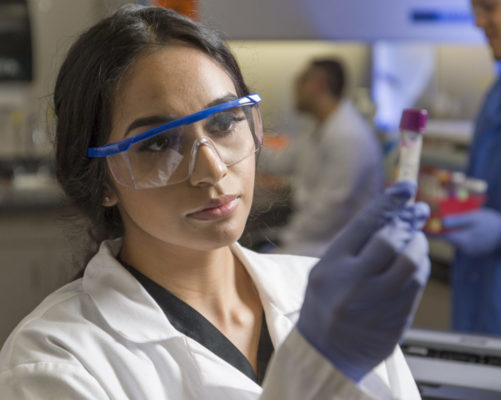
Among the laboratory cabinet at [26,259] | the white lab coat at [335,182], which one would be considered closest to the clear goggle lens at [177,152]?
the white lab coat at [335,182]

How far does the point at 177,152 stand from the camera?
1184 mm

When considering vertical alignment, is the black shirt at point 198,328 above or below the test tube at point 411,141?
below

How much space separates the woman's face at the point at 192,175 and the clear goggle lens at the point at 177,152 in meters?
0.02

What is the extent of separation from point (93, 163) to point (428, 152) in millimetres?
4574

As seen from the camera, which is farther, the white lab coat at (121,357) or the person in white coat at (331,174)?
the person in white coat at (331,174)

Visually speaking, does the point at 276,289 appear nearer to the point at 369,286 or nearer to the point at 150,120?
the point at 150,120

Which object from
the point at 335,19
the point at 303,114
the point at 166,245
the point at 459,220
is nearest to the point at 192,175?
the point at 166,245

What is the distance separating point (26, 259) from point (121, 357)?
3.11 metres

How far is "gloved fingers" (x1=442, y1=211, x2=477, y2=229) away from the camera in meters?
2.44

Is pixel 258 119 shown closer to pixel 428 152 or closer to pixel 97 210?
pixel 97 210

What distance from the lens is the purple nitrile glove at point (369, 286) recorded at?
33.4 inches

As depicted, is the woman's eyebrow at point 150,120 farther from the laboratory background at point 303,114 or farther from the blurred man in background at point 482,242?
the blurred man in background at point 482,242

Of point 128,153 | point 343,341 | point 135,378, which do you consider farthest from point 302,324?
point 128,153

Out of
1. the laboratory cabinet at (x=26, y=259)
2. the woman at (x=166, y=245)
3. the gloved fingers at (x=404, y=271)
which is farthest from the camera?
the laboratory cabinet at (x=26, y=259)
